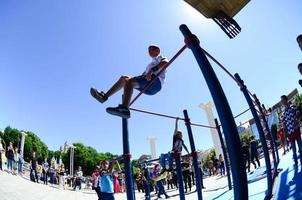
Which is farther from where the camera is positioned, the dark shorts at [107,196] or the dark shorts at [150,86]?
the dark shorts at [107,196]

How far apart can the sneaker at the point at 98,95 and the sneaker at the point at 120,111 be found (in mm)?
389

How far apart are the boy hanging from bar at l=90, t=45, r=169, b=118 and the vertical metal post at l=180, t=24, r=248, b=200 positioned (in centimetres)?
186

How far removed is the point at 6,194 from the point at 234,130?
38.5ft

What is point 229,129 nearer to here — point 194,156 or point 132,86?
point 132,86

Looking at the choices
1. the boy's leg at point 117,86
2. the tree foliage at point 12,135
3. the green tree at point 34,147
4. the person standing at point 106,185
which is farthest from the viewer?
the green tree at point 34,147

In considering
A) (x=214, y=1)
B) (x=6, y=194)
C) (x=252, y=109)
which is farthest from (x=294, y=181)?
(x=6, y=194)

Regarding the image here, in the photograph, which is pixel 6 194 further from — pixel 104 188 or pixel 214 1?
pixel 214 1

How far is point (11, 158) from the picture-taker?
693 inches

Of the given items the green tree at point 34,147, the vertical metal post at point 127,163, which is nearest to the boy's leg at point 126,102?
the vertical metal post at point 127,163

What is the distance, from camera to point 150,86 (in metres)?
4.23

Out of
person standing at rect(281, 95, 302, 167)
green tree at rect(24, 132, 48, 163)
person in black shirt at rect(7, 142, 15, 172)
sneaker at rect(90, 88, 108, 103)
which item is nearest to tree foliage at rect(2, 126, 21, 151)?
green tree at rect(24, 132, 48, 163)

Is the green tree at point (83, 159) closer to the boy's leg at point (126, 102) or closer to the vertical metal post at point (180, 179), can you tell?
the vertical metal post at point (180, 179)

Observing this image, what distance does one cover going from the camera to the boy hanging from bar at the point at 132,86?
3920mm

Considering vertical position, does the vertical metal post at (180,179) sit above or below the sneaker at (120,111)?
below
